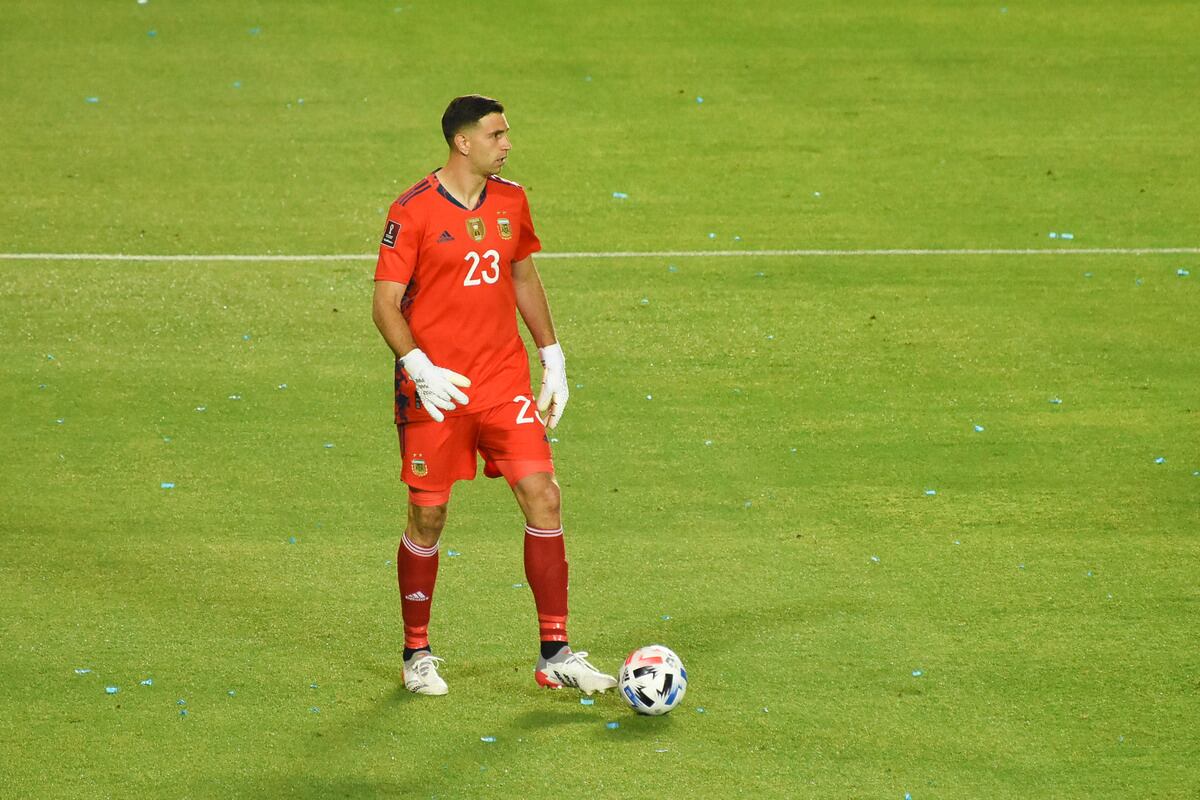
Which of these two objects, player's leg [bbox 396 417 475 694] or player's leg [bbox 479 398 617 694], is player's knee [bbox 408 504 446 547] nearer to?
player's leg [bbox 396 417 475 694]

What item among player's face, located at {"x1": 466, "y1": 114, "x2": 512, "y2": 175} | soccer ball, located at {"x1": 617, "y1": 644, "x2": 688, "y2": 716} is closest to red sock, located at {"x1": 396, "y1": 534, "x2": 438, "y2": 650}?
soccer ball, located at {"x1": 617, "y1": 644, "x2": 688, "y2": 716}

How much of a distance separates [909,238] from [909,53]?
14.9 feet

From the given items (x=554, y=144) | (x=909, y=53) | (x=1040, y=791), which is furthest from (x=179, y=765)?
(x=909, y=53)

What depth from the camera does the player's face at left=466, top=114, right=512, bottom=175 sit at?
651 centimetres

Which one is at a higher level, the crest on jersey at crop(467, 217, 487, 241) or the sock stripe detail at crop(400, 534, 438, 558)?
the crest on jersey at crop(467, 217, 487, 241)

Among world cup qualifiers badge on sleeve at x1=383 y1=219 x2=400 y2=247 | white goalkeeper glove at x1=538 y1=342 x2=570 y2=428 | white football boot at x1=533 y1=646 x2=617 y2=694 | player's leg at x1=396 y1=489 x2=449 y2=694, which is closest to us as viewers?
world cup qualifiers badge on sleeve at x1=383 y1=219 x2=400 y2=247

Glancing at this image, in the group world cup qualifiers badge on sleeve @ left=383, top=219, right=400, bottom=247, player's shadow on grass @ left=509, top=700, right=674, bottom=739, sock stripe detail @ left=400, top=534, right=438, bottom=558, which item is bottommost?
player's shadow on grass @ left=509, top=700, right=674, bottom=739

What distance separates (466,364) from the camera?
6672mm

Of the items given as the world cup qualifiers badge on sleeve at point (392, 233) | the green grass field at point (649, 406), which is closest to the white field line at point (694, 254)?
the green grass field at point (649, 406)

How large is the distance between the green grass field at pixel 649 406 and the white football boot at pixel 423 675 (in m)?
0.06

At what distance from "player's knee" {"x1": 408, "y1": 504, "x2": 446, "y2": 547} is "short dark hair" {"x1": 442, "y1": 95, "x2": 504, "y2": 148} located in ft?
4.67

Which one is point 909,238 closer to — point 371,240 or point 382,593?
point 371,240

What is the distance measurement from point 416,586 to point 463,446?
60cm

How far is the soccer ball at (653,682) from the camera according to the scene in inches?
256
